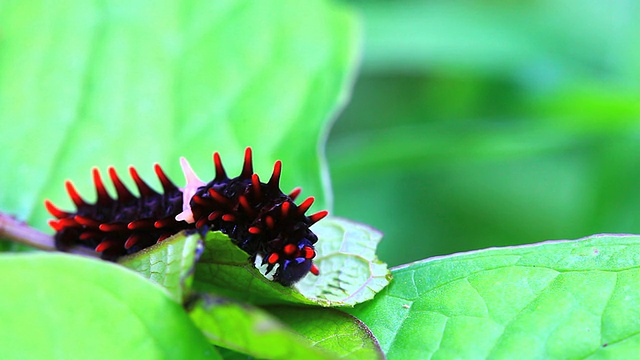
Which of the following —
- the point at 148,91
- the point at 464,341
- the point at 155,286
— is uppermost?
the point at 148,91

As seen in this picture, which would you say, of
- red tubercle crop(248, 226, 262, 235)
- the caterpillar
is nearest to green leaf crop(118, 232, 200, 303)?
the caterpillar

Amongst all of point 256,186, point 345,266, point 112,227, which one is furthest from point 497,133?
point 112,227

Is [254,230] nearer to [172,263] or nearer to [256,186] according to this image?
[256,186]

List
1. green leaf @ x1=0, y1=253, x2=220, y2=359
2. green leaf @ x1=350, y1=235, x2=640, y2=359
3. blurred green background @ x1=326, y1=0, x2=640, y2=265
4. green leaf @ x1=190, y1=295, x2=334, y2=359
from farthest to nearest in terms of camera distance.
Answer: blurred green background @ x1=326, y1=0, x2=640, y2=265 → green leaf @ x1=350, y1=235, x2=640, y2=359 → green leaf @ x1=0, y1=253, x2=220, y2=359 → green leaf @ x1=190, y1=295, x2=334, y2=359

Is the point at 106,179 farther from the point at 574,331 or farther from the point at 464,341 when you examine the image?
the point at 574,331

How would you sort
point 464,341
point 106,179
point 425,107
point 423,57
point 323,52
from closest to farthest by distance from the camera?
1. point 464,341
2. point 106,179
3. point 323,52
4. point 423,57
5. point 425,107

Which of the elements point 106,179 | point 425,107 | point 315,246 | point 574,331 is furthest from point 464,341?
point 425,107

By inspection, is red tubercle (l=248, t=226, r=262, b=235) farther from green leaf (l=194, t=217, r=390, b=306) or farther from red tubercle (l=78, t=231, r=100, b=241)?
red tubercle (l=78, t=231, r=100, b=241)
